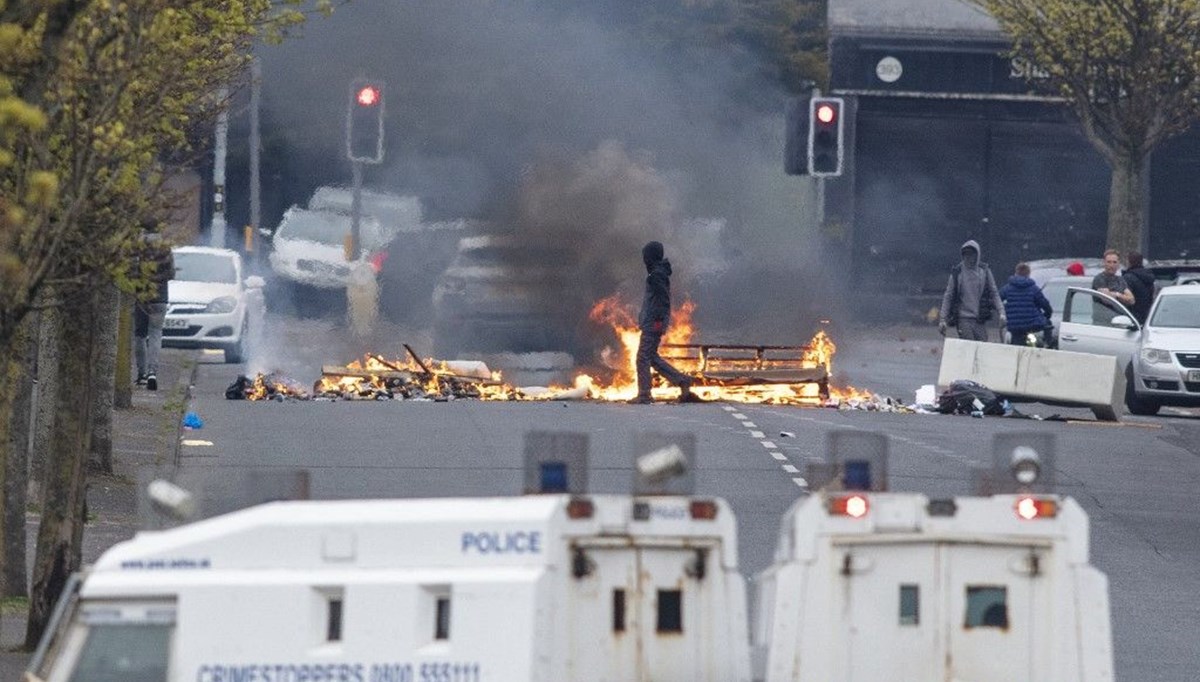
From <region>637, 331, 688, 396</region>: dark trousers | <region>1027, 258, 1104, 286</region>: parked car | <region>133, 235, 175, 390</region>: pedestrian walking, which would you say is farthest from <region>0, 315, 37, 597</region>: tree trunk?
<region>1027, 258, 1104, 286</region>: parked car

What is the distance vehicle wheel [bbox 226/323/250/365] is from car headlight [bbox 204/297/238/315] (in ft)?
0.92

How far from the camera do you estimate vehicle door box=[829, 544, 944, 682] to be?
794cm

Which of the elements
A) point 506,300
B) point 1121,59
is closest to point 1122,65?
point 1121,59

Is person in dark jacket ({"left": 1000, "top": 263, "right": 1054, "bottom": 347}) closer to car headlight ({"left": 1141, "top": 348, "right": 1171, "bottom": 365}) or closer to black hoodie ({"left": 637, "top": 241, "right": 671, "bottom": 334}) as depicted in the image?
car headlight ({"left": 1141, "top": 348, "right": 1171, "bottom": 365})

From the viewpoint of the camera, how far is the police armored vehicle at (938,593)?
26.0ft

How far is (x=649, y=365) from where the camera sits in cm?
2312

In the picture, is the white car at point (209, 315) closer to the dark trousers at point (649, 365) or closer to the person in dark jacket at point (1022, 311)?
the dark trousers at point (649, 365)

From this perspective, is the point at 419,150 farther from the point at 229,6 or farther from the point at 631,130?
the point at 229,6

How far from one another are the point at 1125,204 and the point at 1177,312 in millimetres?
11023

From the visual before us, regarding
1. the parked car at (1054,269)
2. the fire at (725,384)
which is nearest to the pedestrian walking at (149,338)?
the fire at (725,384)

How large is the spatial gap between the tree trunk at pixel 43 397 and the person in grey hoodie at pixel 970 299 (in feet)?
35.4

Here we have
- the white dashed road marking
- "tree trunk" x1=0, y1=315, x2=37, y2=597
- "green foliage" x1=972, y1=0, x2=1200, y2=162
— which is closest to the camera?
"tree trunk" x1=0, y1=315, x2=37, y2=597

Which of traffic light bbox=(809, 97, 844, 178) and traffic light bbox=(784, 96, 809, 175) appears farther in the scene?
traffic light bbox=(784, 96, 809, 175)

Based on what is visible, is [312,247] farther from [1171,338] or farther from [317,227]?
[1171,338]
